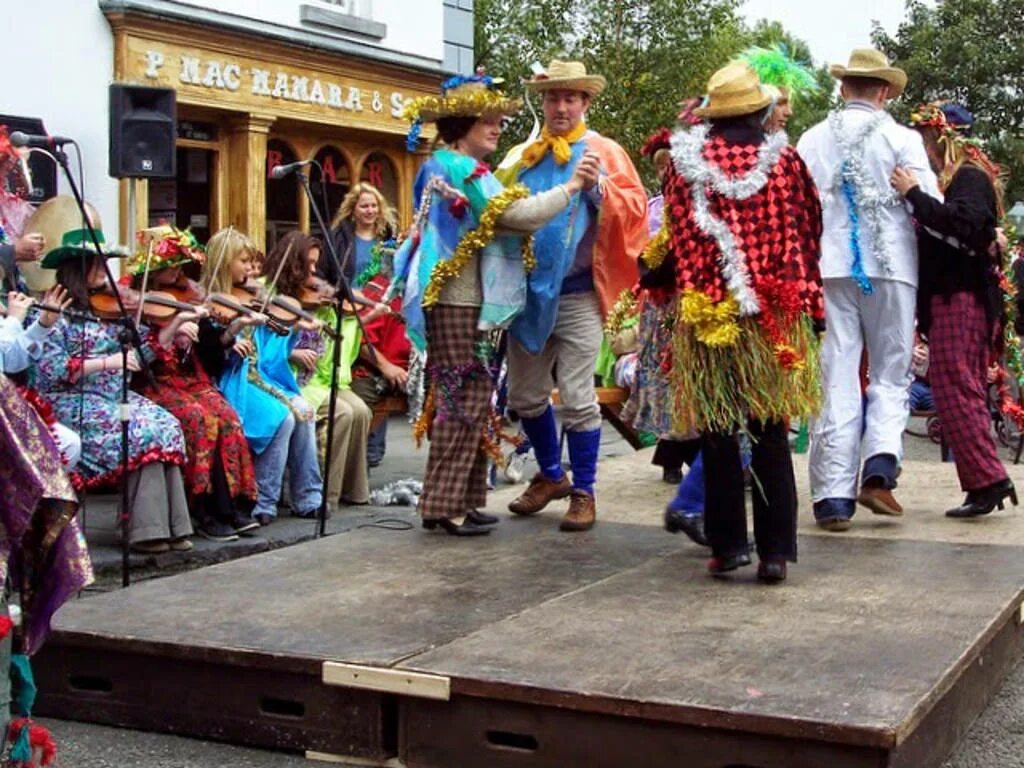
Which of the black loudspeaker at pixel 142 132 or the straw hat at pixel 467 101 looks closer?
the straw hat at pixel 467 101

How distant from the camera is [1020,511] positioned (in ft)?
22.1

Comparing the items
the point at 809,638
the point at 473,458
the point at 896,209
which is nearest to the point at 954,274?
the point at 896,209

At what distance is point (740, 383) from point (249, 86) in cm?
1025

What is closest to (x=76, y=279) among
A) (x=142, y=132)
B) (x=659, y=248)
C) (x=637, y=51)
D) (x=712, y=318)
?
(x=659, y=248)

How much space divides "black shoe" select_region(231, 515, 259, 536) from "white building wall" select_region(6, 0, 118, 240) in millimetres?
5431

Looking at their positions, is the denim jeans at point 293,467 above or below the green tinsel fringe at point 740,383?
below

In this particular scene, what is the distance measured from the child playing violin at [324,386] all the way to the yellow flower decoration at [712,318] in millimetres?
3304

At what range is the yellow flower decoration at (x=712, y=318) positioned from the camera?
5.26 meters

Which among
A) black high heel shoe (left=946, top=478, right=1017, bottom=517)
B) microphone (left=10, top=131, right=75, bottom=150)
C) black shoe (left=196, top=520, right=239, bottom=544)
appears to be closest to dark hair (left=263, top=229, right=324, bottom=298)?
black shoe (left=196, top=520, right=239, bottom=544)

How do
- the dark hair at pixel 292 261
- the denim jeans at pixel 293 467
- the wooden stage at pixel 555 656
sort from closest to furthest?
the wooden stage at pixel 555 656 → the denim jeans at pixel 293 467 → the dark hair at pixel 292 261

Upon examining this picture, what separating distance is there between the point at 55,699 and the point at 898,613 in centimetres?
239

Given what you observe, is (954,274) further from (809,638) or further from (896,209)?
(809,638)

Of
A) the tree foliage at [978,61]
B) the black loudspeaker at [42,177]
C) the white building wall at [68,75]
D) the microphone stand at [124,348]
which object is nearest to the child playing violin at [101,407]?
the microphone stand at [124,348]

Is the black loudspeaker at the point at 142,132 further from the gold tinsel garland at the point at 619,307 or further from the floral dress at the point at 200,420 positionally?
the gold tinsel garland at the point at 619,307
